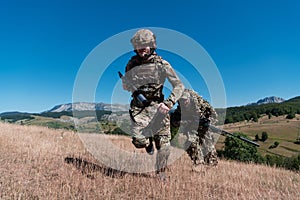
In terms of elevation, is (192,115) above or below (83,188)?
above

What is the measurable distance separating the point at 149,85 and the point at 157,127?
101 centimetres

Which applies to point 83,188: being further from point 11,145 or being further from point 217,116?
point 217,116

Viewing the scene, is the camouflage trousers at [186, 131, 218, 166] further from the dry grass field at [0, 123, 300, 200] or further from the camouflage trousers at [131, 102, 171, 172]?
the camouflage trousers at [131, 102, 171, 172]

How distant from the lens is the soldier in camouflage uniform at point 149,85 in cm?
574

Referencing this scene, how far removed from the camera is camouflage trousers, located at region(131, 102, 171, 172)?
5.85 meters

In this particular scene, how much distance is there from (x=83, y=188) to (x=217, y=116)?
216 inches

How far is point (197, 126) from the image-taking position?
27.0 ft

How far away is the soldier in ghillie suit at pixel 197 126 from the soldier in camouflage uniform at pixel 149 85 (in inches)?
70.0

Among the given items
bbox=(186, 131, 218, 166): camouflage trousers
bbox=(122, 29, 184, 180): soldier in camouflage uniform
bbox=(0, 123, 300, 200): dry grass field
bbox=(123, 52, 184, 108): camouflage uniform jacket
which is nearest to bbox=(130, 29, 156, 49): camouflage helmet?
bbox=(122, 29, 184, 180): soldier in camouflage uniform

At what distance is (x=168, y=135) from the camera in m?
6.08

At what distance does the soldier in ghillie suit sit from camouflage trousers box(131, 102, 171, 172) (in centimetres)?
172

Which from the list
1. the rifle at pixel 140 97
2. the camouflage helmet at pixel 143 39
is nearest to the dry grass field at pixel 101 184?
the rifle at pixel 140 97

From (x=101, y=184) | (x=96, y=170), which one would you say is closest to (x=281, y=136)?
(x=96, y=170)

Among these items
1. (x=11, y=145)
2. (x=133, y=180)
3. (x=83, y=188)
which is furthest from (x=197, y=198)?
(x=11, y=145)
